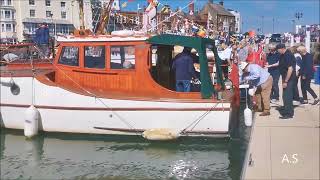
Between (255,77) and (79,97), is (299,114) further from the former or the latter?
(79,97)

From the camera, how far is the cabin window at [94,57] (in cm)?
1234

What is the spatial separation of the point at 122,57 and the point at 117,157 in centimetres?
272

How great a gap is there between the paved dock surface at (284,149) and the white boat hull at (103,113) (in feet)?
3.93

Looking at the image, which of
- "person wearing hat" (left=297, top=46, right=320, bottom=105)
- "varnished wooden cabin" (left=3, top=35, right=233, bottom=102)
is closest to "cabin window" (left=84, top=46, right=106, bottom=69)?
"varnished wooden cabin" (left=3, top=35, right=233, bottom=102)

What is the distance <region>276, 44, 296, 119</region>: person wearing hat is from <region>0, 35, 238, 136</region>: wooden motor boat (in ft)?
4.15

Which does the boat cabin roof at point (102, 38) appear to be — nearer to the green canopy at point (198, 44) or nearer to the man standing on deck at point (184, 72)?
the green canopy at point (198, 44)

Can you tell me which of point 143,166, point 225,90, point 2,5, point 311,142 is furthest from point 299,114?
point 2,5

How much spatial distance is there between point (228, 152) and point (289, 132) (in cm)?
146

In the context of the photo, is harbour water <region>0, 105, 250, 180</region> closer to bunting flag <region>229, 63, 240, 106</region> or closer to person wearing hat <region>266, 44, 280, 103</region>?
bunting flag <region>229, 63, 240, 106</region>

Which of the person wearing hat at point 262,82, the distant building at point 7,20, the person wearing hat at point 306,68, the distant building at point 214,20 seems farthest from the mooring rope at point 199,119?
the distant building at point 7,20

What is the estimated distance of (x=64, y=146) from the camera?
11.8 m

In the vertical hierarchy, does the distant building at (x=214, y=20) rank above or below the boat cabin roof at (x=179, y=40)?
above

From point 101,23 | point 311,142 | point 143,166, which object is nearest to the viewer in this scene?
point 311,142

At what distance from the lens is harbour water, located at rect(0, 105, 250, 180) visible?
9.49m
